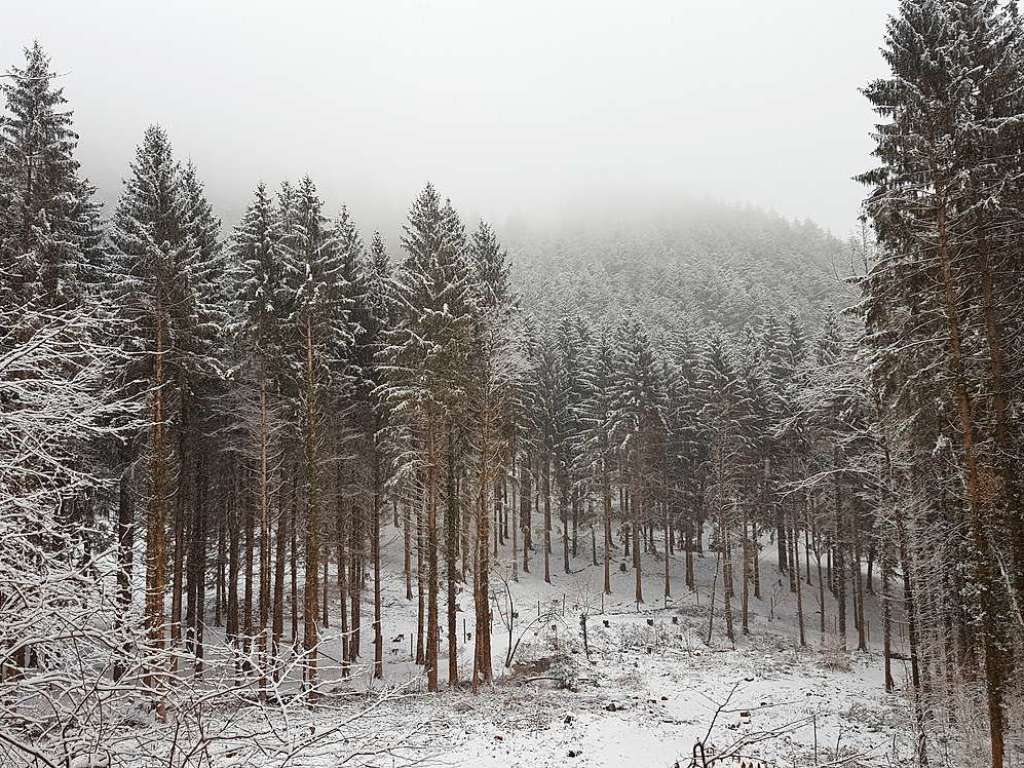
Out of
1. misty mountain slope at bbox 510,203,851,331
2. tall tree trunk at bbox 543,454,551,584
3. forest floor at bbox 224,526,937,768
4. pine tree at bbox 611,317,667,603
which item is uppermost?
misty mountain slope at bbox 510,203,851,331

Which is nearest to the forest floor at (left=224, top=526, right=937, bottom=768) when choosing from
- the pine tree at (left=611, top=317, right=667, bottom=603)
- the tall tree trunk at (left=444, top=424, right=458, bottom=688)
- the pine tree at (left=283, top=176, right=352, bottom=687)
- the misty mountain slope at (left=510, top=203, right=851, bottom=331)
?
the tall tree trunk at (left=444, top=424, right=458, bottom=688)

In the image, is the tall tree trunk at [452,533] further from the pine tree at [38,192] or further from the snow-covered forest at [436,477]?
the pine tree at [38,192]

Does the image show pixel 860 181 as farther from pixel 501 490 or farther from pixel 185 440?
pixel 501 490

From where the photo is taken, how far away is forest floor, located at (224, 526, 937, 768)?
15.6 m

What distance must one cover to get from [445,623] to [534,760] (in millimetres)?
18562

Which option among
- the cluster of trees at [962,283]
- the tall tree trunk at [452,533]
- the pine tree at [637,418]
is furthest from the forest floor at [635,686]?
the pine tree at [637,418]

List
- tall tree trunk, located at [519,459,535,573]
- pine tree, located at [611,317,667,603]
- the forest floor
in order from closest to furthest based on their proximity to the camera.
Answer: the forest floor
pine tree, located at [611,317,667,603]
tall tree trunk, located at [519,459,535,573]

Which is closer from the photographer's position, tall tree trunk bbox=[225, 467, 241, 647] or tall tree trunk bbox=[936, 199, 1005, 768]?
tall tree trunk bbox=[936, 199, 1005, 768]

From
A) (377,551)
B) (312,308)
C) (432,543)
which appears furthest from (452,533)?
(312,308)

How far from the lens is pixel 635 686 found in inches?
917

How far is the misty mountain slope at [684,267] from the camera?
4028 inches

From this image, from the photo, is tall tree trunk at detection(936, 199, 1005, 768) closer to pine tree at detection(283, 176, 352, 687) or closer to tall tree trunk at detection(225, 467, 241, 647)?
pine tree at detection(283, 176, 352, 687)

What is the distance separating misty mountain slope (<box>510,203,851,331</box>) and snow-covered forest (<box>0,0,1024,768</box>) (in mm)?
49719

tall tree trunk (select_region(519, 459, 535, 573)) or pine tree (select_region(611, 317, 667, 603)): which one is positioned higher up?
pine tree (select_region(611, 317, 667, 603))
